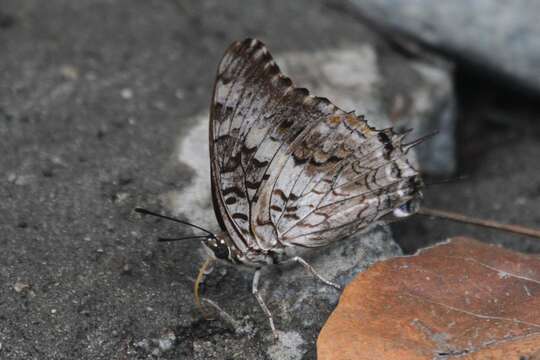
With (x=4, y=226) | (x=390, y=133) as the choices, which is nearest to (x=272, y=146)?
(x=390, y=133)

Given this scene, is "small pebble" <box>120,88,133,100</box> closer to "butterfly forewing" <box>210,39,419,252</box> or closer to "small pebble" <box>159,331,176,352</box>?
"butterfly forewing" <box>210,39,419,252</box>

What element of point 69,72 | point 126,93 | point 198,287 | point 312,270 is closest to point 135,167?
point 126,93

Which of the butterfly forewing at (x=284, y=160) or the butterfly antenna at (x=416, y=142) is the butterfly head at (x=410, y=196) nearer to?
the butterfly forewing at (x=284, y=160)

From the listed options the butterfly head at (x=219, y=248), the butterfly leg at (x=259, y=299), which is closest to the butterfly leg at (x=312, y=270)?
the butterfly leg at (x=259, y=299)

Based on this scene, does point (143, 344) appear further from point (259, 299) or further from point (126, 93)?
point (126, 93)

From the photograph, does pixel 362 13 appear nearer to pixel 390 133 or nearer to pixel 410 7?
pixel 410 7
